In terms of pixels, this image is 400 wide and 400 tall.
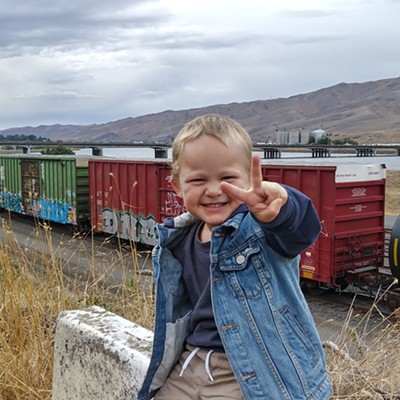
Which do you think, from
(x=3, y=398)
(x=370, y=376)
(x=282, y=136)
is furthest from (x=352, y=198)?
(x=282, y=136)

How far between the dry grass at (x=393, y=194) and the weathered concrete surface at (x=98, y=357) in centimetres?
2301

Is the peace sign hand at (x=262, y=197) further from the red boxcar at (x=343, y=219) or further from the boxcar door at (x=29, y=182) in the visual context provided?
the boxcar door at (x=29, y=182)

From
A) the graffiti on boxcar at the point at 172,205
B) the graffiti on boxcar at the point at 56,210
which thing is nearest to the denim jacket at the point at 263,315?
the graffiti on boxcar at the point at 172,205

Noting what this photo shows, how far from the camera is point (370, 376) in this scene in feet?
11.1

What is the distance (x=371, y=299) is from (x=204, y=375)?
10748mm

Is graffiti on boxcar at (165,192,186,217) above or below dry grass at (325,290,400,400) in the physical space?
below

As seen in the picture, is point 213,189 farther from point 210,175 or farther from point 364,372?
point 364,372

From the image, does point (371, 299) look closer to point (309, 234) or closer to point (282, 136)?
point (309, 234)

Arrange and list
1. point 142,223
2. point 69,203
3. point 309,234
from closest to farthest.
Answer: point 309,234 → point 142,223 → point 69,203

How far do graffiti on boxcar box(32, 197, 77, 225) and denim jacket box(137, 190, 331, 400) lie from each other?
1904 centimetres

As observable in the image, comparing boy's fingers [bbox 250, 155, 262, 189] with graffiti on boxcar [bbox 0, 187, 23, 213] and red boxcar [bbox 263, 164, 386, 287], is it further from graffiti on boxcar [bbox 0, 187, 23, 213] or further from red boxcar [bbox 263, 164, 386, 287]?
graffiti on boxcar [bbox 0, 187, 23, 213]

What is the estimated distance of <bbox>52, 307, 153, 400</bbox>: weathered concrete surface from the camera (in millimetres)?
2688

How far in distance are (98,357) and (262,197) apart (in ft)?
4.97

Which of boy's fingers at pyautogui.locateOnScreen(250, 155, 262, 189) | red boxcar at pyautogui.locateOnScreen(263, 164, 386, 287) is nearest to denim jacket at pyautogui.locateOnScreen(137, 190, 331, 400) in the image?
boy's fingers at pyautogui.locateOnScreen(250, 155, 262, 189)
